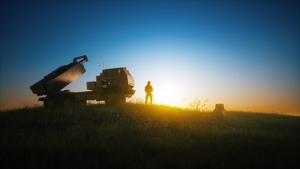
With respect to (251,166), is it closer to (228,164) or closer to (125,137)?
(228,164)

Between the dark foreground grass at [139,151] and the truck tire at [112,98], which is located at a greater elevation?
the truck tire at [112,98]

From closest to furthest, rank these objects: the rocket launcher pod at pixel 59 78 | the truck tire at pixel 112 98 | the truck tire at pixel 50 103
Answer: the rocket launcher pod at pixel 59 78 → the truck tire at pixel 112 98 → the truck tire at pixel 50 103

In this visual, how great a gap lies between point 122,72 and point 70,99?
435 centimetres

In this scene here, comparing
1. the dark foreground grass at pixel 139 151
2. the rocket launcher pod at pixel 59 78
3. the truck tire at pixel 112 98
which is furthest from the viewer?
the truck tire at pixel 112 98

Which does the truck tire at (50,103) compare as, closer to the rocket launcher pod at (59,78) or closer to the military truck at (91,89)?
the military truck at (91,89)

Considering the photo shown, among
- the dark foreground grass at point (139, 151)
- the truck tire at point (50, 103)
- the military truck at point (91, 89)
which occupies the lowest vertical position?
the dark foreground grass at point (139, 151)

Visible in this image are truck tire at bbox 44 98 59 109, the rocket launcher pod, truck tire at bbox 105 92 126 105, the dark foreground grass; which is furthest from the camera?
truck tire at bbox 44 98 59 109

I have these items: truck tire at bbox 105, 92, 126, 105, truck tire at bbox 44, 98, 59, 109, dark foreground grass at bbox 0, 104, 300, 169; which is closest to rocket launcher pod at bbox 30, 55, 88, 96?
truck tire at bbox 44, 98, 59, 109

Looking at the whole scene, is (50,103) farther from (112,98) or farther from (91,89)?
(112,98)

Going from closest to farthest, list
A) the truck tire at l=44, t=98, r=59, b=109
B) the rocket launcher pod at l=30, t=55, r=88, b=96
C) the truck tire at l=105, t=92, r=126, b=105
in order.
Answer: the rocket launcher pod at l=30, t=55, r=88, b=96 < the truck tire at l=105, t=92, r=126, b=105 < the truck tire at l=44, t=98, r=59, b=109

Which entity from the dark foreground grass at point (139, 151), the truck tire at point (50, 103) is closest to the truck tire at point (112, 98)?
the truck tire at point (50, 103)

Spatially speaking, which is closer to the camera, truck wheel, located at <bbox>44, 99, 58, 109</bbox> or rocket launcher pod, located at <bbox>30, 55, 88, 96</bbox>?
rocket launcher pod, located at <bbox>30, 55, 88, 96</bbox>

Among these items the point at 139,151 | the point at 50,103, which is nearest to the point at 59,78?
the point at 50,103

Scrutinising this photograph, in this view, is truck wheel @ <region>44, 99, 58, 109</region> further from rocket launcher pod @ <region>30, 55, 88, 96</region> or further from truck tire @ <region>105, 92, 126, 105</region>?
truck tire @ <region>105, 92, 126, 105</region>
